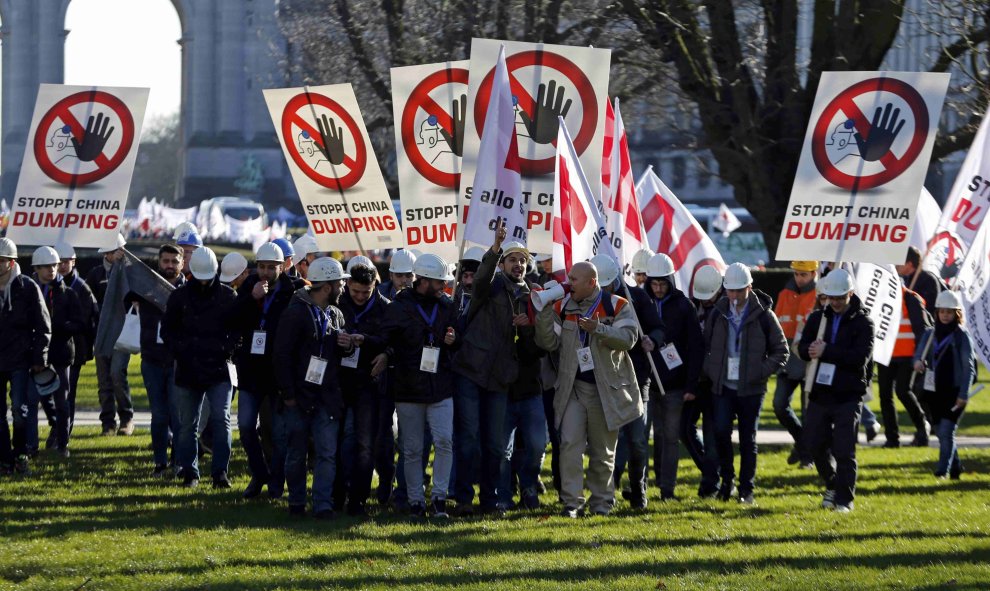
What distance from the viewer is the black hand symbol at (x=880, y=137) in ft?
40.1

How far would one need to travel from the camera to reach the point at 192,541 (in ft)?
32.4

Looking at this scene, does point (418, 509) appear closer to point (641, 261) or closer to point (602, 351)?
point (602, 351)

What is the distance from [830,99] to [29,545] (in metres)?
6.85

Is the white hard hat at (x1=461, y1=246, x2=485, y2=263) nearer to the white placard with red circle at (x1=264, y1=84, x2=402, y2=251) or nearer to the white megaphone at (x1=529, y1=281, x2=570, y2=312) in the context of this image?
the white megaphone at (x1=529, y1=281, x2=570, y2=312)

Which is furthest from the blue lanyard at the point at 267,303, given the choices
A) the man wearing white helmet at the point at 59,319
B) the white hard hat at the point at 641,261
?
the man wearing white helmet at the point at 59,319

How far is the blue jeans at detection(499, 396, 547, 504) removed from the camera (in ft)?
37.2

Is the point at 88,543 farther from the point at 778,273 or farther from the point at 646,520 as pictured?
the point at 778,273

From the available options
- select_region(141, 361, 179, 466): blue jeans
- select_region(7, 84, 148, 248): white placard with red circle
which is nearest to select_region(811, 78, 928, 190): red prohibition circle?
select_region(141, 361, 179, 466): blue jeans

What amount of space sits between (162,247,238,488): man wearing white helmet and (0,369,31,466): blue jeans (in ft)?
5.05

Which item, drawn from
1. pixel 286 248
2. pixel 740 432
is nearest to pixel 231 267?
pixel 286 248

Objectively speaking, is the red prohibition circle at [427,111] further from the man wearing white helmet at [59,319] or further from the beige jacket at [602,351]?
the man wearing white helmet at [59,319]

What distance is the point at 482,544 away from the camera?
389 inches

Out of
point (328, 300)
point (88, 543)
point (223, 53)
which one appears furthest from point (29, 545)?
point (223, 53)

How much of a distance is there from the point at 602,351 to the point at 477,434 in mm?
1078
